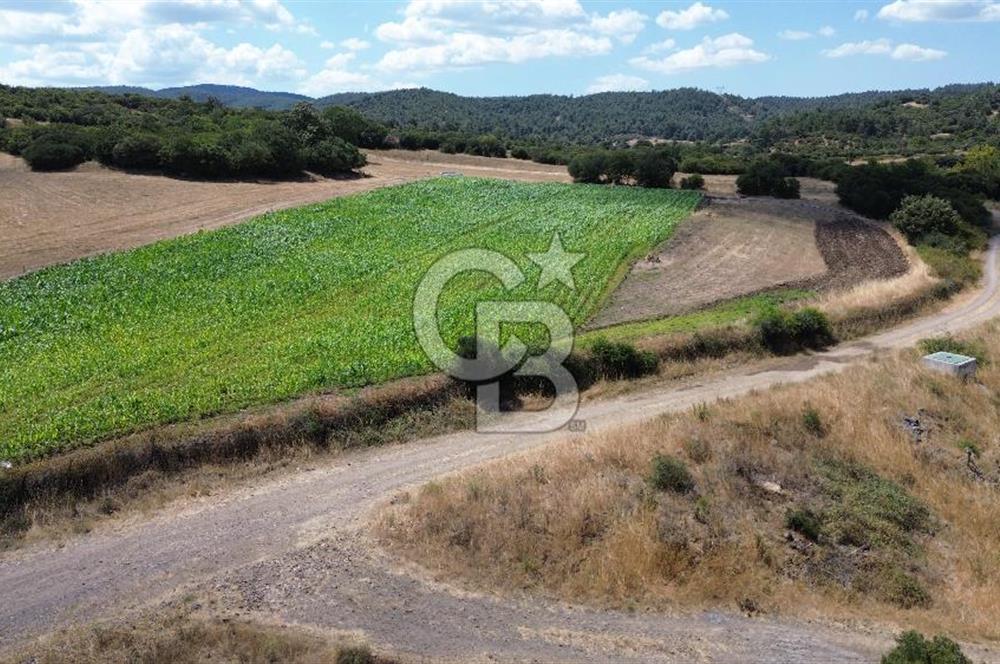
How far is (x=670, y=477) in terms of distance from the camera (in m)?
18.1

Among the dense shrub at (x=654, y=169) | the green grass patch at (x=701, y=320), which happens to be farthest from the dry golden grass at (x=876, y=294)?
the dense shrub at (x=654, y=169)

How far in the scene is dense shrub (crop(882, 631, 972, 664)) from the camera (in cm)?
1187

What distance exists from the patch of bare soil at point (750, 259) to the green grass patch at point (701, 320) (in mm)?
645

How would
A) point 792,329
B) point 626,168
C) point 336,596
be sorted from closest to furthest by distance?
point 336,596 < point 792,329 < point 626,168

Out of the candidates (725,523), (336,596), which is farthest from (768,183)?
(336,596)

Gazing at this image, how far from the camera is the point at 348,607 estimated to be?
44.9 feet

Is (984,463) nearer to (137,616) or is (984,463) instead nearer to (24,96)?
(137,616)

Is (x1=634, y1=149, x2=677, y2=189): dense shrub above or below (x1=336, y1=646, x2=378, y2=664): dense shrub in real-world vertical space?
above

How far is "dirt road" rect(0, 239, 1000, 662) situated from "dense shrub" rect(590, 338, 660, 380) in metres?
9.50

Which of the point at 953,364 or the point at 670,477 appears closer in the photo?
the point at 670,477

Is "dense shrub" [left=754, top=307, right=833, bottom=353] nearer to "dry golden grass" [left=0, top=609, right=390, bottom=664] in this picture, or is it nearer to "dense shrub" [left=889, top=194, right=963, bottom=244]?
"dense shrub" [left=889, top=194, right=963, bottom=244]

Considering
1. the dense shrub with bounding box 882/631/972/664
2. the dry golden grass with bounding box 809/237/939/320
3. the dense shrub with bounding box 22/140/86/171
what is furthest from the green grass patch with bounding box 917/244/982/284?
the dense shrub with bounding box 22/140/86/171

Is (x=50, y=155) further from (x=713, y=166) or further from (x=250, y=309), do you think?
(x=713, y=166)

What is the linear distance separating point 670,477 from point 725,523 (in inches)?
63.9
